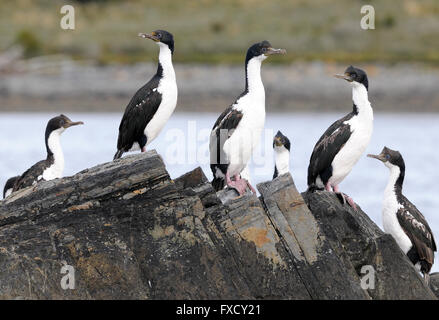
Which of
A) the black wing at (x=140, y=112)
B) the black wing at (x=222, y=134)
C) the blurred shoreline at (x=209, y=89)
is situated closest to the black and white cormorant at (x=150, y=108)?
the black wing at (x=140, y=112)

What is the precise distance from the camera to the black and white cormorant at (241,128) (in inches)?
474

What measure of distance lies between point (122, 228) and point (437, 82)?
104 feet

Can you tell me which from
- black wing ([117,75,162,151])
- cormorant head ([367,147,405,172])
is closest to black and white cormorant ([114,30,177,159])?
black wing ([117,75,162,151])

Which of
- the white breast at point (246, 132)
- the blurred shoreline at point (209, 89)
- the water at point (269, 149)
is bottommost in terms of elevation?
the water at point (269, 149)

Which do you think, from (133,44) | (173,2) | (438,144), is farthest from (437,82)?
(173,2)

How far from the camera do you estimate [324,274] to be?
32.7ft

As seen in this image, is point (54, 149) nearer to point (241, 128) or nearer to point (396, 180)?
point (241, 128)

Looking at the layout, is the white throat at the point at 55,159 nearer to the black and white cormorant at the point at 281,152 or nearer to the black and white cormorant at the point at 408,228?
the black and white cormorant at the point at 281,152

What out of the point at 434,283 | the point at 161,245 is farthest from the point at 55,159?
the point at 434,283

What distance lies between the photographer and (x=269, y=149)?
81.1 ft

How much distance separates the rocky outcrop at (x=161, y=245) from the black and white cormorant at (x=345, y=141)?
1.55 meters

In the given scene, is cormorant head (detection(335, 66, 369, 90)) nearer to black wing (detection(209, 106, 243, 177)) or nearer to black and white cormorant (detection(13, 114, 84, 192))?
black wing (detection(209, 106, 243, 177))

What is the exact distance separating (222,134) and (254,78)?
814mm

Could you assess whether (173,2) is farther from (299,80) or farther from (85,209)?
(85,209)
